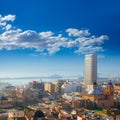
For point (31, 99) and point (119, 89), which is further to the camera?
point (119, 89)

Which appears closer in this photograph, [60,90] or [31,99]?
[31,99]

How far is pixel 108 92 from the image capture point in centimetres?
848

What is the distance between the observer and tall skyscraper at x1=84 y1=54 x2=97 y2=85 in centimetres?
A: 1469

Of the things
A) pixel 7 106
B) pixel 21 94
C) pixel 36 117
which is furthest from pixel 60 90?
pixel 36 117

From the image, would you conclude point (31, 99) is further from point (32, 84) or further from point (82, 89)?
point (82, 89)

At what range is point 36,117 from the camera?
14.0ft

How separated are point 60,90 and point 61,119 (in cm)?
778

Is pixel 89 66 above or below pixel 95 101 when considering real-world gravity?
above

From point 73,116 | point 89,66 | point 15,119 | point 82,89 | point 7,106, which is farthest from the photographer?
point 89,66

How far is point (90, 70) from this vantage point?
49.2ft

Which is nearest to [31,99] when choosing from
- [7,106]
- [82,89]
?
[7,106]

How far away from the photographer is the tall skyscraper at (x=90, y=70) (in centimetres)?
1469

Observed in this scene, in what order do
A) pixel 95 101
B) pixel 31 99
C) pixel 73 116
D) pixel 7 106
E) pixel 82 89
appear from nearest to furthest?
pixel 73 116 < pixel 7 106 < pixel 95 101 < pixel 31 99 < pixel 82 89

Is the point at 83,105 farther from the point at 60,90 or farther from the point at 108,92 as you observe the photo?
the point at 60,90
